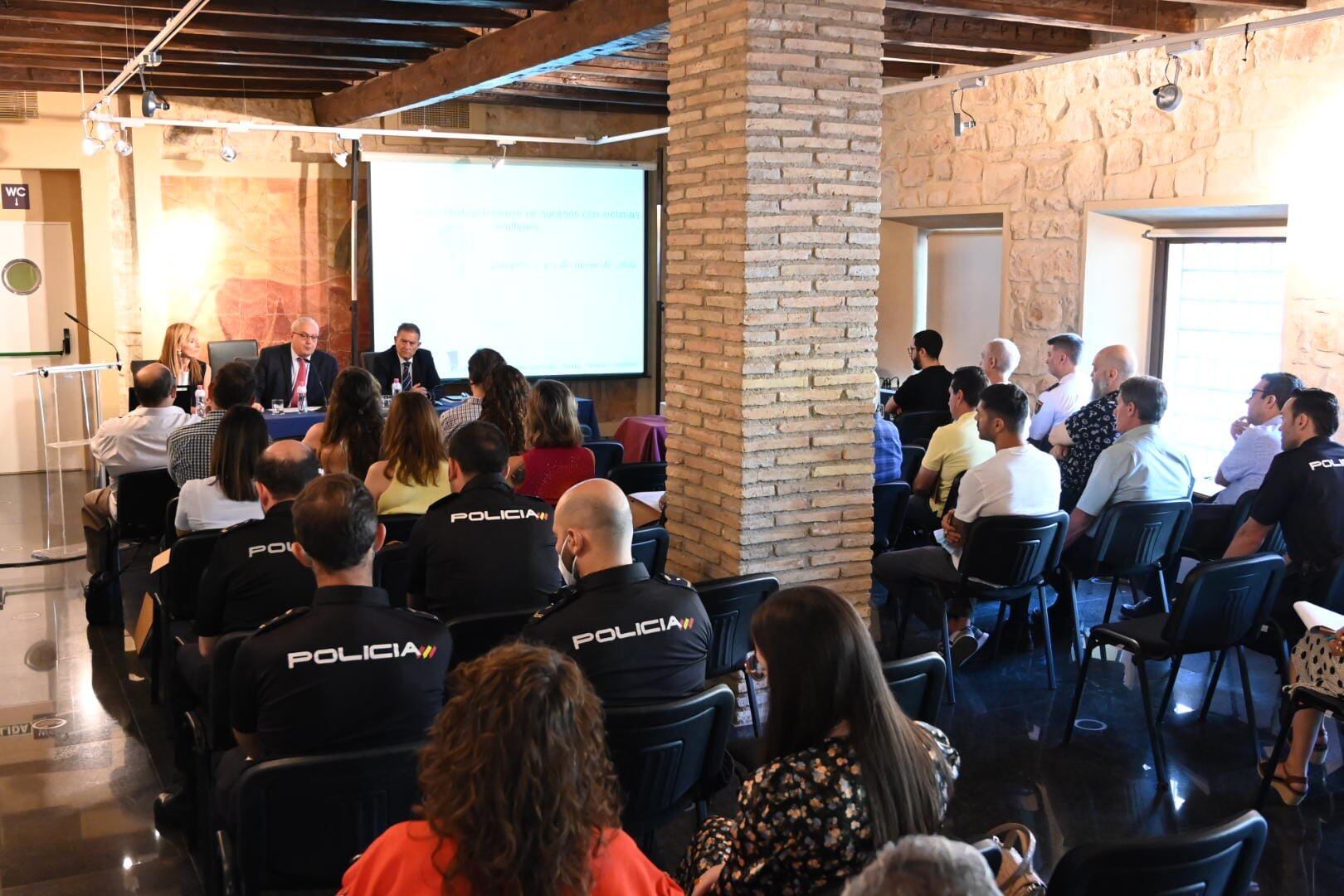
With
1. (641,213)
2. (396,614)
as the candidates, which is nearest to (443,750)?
(396,614)

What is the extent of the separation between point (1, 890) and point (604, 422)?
9.77 metres

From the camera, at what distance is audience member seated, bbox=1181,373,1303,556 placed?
20.6 ft

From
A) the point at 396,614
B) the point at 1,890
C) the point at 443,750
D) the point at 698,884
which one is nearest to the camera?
the point at 443,750

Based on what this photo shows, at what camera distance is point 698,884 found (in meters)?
2.49

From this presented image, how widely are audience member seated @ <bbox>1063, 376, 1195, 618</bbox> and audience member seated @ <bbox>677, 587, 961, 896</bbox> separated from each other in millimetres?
3778

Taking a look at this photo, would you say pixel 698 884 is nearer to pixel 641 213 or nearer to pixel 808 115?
pixel 808 115

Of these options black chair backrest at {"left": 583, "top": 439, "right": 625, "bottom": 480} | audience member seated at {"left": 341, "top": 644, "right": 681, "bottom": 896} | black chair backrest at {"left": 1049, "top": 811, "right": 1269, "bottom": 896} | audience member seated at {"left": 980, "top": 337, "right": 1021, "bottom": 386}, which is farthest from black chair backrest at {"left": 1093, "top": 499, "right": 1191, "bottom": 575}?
audience member seated at {"left": 341, "top": 644, "right": 681, "bottom": 896}

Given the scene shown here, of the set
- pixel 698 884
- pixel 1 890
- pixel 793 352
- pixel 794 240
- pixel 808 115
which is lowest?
pixel 1 890

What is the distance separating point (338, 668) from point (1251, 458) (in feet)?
16.6

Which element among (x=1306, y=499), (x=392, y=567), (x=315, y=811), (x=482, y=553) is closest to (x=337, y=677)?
(x=315, y=811)

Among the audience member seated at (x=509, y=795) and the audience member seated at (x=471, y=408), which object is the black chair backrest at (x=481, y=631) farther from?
the audience member seated at (x=471, y=408)

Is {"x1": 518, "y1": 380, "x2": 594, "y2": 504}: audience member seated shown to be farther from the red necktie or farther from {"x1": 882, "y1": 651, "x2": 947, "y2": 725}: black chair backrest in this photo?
the red necktie

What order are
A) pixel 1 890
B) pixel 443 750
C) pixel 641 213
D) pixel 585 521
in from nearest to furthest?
pixel 443 750 < pixel 585 521 < pixel 1 890 < pixel 641 213

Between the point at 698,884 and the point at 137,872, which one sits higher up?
the point at 698,884
